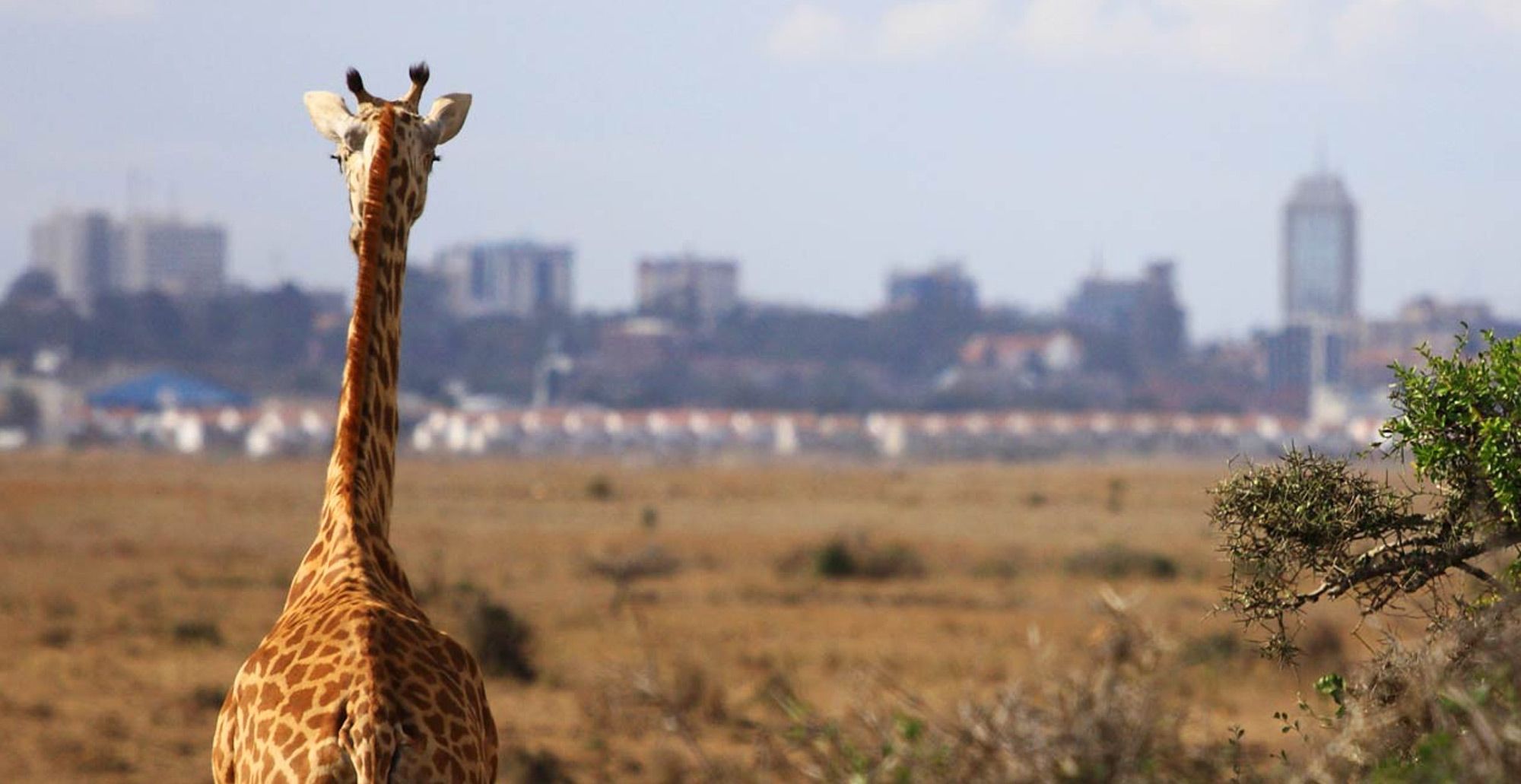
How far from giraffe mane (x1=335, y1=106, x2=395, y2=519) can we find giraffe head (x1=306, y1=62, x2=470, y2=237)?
0.26ft

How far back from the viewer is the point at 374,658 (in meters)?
5.81

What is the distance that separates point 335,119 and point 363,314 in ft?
3.12

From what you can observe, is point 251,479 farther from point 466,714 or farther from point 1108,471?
point 466,714

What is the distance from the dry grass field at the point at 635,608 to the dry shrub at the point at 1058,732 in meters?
0.06

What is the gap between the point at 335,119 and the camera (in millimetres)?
7562

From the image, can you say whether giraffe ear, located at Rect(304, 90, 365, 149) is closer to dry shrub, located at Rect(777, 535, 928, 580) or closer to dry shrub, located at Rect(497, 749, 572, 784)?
dry shrub, located at Rect(497, 749, 572, 784)

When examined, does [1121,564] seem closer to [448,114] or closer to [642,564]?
[642,564]

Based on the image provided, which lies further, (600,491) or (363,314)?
(600,491)

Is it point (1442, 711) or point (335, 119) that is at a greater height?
point (335, 119)

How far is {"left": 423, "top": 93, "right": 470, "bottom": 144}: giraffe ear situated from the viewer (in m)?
7.73

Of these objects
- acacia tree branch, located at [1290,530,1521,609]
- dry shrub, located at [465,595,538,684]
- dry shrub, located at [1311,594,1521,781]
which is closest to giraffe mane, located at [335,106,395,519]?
acacia tree branch, located at [1290,530,1521,609]

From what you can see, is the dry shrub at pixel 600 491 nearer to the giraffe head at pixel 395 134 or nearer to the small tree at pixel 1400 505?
the giraffe head at pixel 395 134

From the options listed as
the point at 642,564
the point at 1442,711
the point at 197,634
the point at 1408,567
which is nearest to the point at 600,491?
the point at 642,564

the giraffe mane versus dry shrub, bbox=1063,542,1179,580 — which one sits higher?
the giraffe mane
